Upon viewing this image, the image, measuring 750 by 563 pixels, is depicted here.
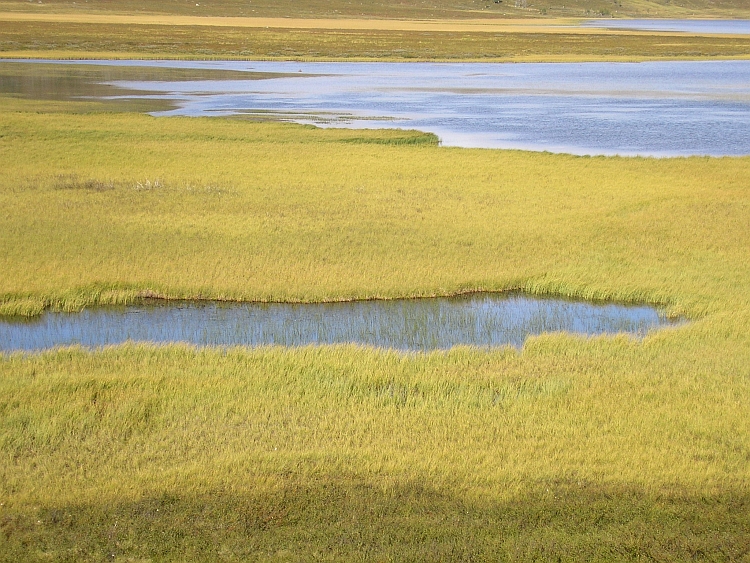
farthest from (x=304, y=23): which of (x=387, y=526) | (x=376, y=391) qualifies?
(x=387, y=526)

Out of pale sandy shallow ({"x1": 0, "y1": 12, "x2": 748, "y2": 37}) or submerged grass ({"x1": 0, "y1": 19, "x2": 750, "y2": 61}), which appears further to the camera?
pale sandy shallow ({"x1": 0, "y1": 12, "x2": 748, "y2": 37})

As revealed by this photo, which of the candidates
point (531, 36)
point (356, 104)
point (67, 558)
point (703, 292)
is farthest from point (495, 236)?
point (531, 36)

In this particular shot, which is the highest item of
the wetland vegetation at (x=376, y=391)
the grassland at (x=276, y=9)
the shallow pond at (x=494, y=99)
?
the grassland at (x=276, y=9)

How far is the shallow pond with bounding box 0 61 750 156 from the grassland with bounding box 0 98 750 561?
1478 centimetres

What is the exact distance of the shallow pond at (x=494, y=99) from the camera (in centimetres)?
3578

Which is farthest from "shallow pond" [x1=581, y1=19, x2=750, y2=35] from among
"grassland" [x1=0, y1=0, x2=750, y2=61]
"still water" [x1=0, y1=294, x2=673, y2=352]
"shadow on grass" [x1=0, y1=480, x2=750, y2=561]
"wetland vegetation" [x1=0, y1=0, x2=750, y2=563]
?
"shadow on grass" [x1=0, y1=480, x2=750, y2=561]

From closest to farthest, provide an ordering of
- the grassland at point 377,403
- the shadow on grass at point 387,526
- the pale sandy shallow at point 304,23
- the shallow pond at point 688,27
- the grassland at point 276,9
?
the shadow on grass at point 387,526 → the grassland at point 377,403 → the pale sandy shallow at point 304,23 → the shallow pond at point 688,27 → the grassland at point 276,9

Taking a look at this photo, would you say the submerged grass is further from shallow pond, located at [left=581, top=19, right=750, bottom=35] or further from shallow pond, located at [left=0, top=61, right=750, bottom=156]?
shallow pond, located at [left=581, top=19, right=750, bottom=35]

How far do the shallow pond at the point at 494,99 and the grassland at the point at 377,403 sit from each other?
14.8 meters

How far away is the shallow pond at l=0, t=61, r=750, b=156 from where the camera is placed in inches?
1409

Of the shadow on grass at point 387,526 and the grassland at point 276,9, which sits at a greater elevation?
the grassland at point 276,9

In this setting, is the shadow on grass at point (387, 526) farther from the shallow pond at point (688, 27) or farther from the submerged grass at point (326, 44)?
the shallow pond at point (688, 27)

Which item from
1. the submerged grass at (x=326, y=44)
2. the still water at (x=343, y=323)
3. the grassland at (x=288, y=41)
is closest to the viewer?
the still water at (x=343, y=323)

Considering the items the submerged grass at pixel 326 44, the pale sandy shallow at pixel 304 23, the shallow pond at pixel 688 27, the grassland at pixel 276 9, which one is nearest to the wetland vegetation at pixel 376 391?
the submerged grass at pixel 326 44
